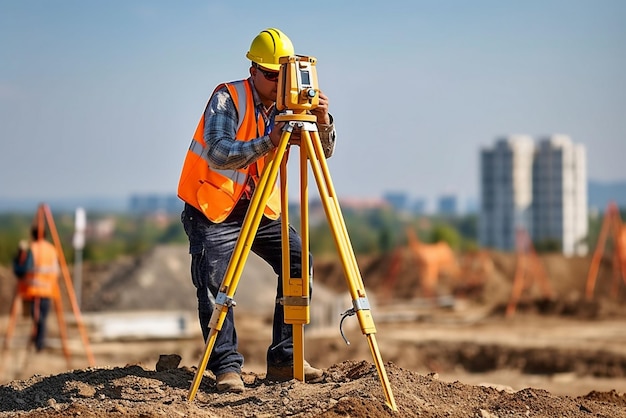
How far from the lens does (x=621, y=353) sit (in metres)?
15.0

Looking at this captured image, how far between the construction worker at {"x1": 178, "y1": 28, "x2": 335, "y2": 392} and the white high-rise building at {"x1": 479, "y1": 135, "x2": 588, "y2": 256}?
95303 millimetres

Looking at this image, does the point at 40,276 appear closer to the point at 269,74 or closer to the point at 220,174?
the point at 220,174

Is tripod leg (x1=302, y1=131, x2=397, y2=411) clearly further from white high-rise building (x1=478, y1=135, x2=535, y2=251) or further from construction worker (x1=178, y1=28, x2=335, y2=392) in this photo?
white high-rise building (x1=478, y1=135, x2=535, y2=251)

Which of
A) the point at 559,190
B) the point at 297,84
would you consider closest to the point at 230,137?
the point at 297,84

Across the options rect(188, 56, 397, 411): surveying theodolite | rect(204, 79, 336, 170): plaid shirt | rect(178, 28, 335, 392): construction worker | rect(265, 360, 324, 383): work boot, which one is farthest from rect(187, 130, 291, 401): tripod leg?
rect(265, 360, 324, 383): work boot

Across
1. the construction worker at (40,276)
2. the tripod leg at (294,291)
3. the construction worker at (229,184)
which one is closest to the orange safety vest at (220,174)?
the construction worker at (229,184)

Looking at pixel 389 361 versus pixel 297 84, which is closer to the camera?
pixel 297 84

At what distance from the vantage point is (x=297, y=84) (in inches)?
196

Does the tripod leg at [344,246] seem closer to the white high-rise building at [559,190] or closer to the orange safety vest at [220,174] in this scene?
the orange safety vest at [220,174]

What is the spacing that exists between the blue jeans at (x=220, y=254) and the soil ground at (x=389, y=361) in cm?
20

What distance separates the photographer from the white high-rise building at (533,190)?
101562mm

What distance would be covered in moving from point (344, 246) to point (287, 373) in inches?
45.7

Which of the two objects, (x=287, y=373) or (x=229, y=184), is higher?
(x=229, y=184)

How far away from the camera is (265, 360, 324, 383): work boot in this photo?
18.6 ft
